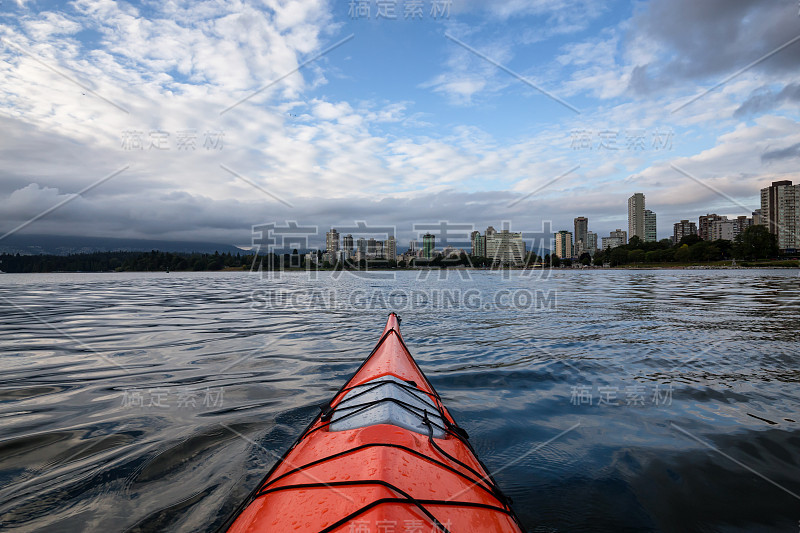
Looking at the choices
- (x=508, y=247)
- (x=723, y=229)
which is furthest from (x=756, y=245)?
(x=723, y=229)

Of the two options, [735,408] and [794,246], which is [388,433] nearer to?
[735,408]

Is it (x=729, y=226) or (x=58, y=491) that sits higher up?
(x=729, y=226)

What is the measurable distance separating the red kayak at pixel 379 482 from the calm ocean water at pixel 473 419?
1005mm

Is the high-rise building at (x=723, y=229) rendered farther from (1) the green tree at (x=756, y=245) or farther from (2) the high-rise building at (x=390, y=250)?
(2) the high-rise building at (x=390, y=250)

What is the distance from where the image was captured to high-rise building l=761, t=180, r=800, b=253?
106625 mm

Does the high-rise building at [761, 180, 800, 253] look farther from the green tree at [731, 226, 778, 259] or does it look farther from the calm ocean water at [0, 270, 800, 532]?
the calm ocean water at [0, 270, 800, 532]

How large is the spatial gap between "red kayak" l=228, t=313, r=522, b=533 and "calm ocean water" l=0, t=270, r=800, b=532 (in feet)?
3.30

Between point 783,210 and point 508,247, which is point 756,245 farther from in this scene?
point 508,247

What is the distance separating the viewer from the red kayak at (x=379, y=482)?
7.10ft

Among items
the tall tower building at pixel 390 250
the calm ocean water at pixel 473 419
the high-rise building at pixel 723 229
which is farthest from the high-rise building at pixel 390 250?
the high-rise building at pixel 723 229

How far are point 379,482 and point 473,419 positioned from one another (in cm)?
360

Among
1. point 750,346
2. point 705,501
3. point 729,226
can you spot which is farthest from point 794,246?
point 705,501

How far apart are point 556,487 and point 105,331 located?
43.8 feet

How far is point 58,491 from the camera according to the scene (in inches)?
143
